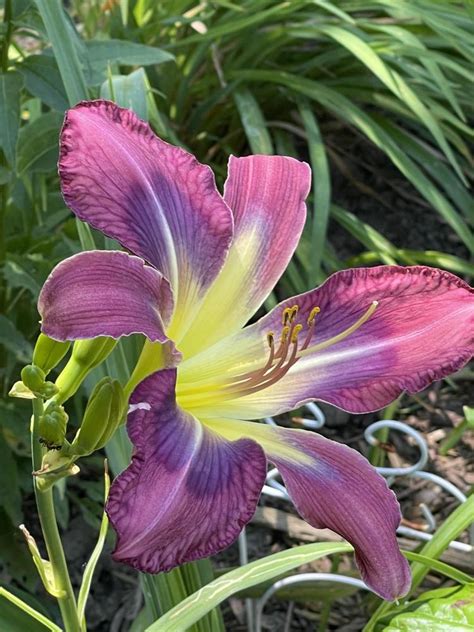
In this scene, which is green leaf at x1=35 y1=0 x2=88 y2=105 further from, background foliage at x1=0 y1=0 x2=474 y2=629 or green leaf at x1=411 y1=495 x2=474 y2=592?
green leaf at x1=411 y1=495 x2=474 y2=592

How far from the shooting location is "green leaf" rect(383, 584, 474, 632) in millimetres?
823

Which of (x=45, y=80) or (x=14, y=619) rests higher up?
(x=45, y=80)

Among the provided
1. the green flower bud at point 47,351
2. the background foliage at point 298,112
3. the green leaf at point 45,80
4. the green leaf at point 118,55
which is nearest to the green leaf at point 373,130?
the background foliage at point 298,112

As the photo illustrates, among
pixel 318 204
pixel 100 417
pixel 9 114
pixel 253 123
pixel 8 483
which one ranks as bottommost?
pixel 8 483

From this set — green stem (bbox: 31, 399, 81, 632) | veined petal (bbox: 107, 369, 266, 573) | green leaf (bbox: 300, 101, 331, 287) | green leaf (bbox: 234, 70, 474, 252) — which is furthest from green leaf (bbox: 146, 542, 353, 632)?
green leaf (bbox: 234, 70, 474, 252)

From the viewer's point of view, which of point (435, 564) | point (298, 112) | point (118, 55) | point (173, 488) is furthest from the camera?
point (298, 112)

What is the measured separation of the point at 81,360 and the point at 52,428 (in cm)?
5

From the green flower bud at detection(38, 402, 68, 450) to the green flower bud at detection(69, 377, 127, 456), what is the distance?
0.01 meters

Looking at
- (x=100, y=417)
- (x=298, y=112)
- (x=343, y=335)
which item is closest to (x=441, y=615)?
(x=343, y=335)

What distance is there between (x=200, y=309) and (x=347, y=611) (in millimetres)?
875

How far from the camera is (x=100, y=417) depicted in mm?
583

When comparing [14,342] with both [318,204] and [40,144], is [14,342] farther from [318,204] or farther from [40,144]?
[318,204]

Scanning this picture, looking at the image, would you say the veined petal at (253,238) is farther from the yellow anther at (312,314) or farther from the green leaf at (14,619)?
the green leaf at (14,619)

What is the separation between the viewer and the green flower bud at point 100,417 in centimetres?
58
